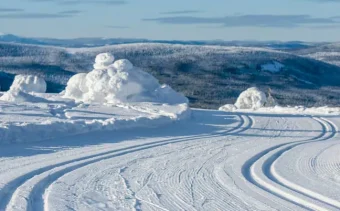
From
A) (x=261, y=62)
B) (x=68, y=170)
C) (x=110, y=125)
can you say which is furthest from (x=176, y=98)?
(x=261, y=62)

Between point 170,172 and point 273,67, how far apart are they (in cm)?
11570

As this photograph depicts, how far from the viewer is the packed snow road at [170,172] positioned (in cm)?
799

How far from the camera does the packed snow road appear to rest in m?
7.99

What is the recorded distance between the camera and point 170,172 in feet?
34.3

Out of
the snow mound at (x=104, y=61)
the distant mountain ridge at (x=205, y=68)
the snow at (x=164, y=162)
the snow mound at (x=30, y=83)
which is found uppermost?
the snow mound at (x=104, y=61)

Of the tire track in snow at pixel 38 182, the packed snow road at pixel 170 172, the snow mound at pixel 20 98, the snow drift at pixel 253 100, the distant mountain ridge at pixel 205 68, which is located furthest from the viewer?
the distant mountain ridge at pixel 205 68

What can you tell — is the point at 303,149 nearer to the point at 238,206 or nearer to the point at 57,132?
the point at 57,132

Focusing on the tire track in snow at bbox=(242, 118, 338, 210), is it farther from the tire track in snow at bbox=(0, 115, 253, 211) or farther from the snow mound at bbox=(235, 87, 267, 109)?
the snow mound at bbox=(235, 87, 267, 109)

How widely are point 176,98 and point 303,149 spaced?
17.2 m

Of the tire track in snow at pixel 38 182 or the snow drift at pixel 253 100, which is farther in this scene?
the snow drift at pixel 253 100

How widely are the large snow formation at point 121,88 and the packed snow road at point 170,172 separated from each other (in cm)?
1267

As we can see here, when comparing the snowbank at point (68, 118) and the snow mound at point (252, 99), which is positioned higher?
the snowbank at point (68, 118)

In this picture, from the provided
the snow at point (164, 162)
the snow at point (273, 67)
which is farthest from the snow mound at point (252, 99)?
the snow at point (273, 67)

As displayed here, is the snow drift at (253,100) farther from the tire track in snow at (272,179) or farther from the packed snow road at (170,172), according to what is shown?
the tire track in snow at (272,179)
